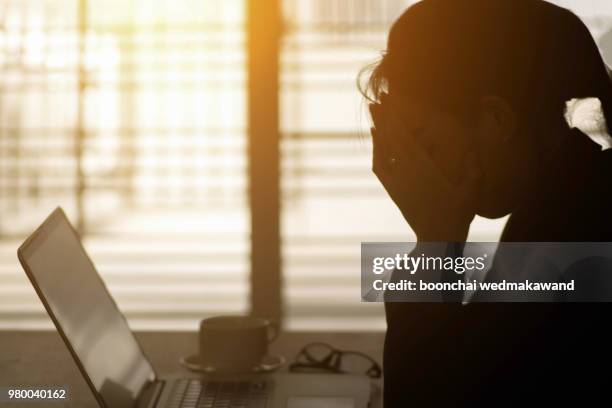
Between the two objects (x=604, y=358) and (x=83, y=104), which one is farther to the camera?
(x=83, y=104)

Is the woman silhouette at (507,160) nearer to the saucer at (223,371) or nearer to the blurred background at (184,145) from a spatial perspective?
the saucer at (223,371)

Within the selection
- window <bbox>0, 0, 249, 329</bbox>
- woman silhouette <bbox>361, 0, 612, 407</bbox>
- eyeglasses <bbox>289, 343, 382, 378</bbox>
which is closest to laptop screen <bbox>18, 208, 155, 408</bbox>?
eyeglasses <bbox>289, 343, 382, 378</bbox>

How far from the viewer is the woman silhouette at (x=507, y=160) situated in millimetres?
757

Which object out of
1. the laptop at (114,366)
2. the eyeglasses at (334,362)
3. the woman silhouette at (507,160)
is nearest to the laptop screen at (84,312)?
the laptop at (114,366)

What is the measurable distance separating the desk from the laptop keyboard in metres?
0.10

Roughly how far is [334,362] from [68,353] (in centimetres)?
41

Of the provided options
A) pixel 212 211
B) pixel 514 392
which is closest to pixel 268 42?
pixel 212 211

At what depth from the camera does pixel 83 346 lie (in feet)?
2.56

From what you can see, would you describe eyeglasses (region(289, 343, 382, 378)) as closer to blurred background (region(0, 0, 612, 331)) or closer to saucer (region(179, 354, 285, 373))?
saucer (region(179, 354, 285, 373))

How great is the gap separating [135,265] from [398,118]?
178 cm

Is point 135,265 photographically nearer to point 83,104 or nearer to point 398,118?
point 83,104

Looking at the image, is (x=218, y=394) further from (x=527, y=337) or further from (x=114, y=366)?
(x=527, y=337)

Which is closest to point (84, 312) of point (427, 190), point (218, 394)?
point (218, 394)

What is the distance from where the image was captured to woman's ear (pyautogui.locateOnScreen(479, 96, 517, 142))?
784 mm
